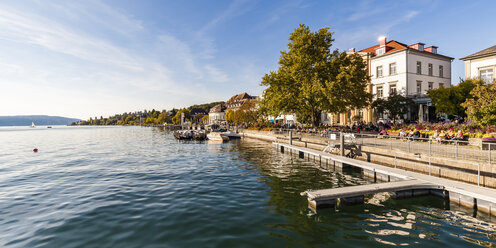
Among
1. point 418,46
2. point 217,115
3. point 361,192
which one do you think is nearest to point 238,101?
point 217,115

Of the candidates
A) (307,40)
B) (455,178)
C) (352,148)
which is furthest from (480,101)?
(307,40)

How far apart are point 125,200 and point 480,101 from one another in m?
28.2

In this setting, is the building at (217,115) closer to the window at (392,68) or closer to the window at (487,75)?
the window at (392,68)

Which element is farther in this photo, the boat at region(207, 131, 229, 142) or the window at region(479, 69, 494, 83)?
the boat at region(207, 131, 229, 142)

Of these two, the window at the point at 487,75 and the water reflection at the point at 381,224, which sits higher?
the window at the point at 487,75

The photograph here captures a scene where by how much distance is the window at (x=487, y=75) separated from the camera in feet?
111

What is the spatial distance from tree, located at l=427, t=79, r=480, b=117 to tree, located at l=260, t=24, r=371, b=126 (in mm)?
8764

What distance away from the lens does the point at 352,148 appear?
20938 millimetres

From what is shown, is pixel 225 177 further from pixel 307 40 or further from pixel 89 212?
pixel 307 40

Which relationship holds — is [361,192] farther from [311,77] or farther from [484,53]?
[484,53]

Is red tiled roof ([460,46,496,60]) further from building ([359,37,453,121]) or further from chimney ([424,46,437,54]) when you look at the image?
chimney ([424,46,437,54])

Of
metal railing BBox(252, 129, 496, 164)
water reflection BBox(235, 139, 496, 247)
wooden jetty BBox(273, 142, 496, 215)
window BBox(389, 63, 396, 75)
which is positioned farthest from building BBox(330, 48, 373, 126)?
water reflection BBox(235, 139, 496, 247)

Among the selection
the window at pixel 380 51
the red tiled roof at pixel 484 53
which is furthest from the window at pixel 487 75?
the window at pixel 380 51

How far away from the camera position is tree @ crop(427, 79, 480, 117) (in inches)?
1145
